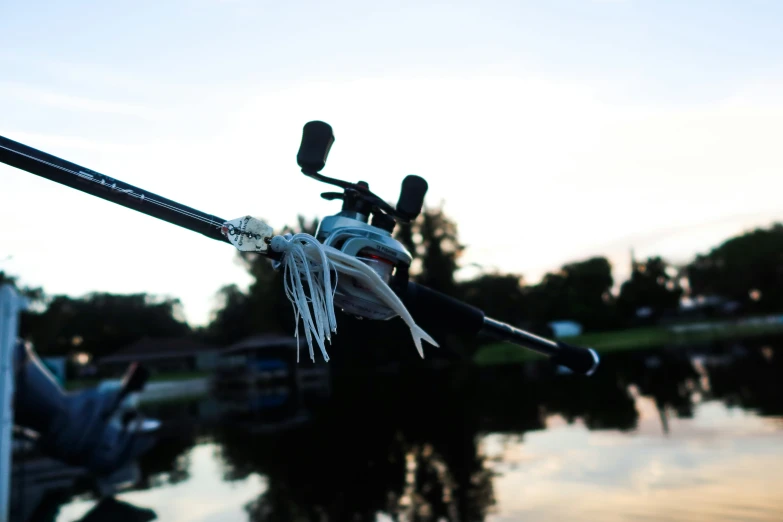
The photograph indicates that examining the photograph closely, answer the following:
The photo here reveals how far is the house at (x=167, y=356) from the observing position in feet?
237

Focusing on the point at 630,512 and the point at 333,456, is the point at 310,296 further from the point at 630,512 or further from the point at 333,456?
the point at 333,456

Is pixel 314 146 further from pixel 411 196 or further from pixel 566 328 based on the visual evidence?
pixel 566 328

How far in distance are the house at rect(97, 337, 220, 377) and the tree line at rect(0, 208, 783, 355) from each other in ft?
17.1

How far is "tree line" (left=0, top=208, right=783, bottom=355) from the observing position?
62969 millimetres

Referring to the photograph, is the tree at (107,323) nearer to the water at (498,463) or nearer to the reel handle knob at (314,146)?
the water at (498,463)

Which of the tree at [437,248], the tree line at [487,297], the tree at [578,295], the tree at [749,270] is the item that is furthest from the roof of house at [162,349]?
the tree at [749,270]

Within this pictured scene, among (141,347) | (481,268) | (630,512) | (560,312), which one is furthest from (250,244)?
(560,312)

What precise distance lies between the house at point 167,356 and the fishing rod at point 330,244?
7144 centimetres

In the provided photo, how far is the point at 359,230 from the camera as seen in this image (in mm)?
1534

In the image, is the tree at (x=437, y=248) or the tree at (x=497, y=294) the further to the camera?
the tree at (x=497, y=294)

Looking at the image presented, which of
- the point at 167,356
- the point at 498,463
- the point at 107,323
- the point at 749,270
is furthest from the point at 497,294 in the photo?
the point at 498,463

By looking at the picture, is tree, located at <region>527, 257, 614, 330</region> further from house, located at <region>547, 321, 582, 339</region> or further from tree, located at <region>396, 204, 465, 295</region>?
tree, located at <region>396, 204, 465, 295</region>

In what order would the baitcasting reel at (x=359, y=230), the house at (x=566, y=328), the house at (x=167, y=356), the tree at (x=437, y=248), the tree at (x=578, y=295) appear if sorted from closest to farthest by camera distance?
1. the baitcasting reel at (x=359, y=230)
2. the tree at (x=437, y=248)
3. the house at (x=167, y=356)
4. the house at (x=566, y=328)
5. the tree at (x=578, y=295)

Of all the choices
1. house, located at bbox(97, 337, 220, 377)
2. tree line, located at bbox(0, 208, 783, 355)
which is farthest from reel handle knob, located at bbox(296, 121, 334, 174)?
house, located at bbox(97, 337, 220, 377)
